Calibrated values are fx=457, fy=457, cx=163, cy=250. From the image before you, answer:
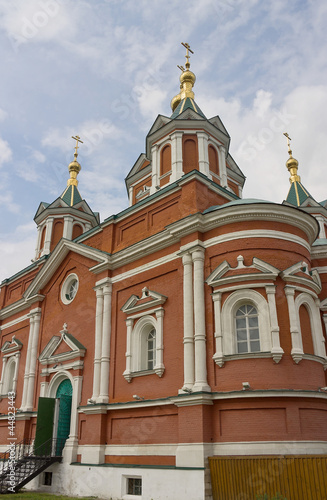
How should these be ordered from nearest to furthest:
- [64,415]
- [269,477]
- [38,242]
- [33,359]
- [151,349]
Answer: [269,477], [151,349], [64,415], [33,359], [38,242]

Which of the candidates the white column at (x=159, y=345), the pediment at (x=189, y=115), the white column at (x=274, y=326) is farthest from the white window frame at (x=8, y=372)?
the white column at (x=274, y=326)

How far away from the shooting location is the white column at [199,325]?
38.5ft

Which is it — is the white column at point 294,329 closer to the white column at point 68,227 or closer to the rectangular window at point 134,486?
the rectangular window at point 134,486

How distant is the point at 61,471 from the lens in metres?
15.1

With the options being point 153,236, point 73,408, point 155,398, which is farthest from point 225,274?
point 73,408

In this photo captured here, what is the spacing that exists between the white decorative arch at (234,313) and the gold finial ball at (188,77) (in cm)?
1242

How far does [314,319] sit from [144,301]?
5.15 m

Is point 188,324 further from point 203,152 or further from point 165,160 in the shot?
point 165,160

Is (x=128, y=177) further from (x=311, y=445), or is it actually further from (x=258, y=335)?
(x=311, y=445)

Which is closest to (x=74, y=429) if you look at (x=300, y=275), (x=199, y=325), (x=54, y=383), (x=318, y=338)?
(x=54, y=383)

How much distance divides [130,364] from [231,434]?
14.1 ft

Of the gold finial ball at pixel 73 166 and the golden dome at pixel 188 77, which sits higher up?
the golden dome at pixel 188 77

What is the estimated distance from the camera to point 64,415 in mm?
16578

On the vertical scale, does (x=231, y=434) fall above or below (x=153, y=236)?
below
